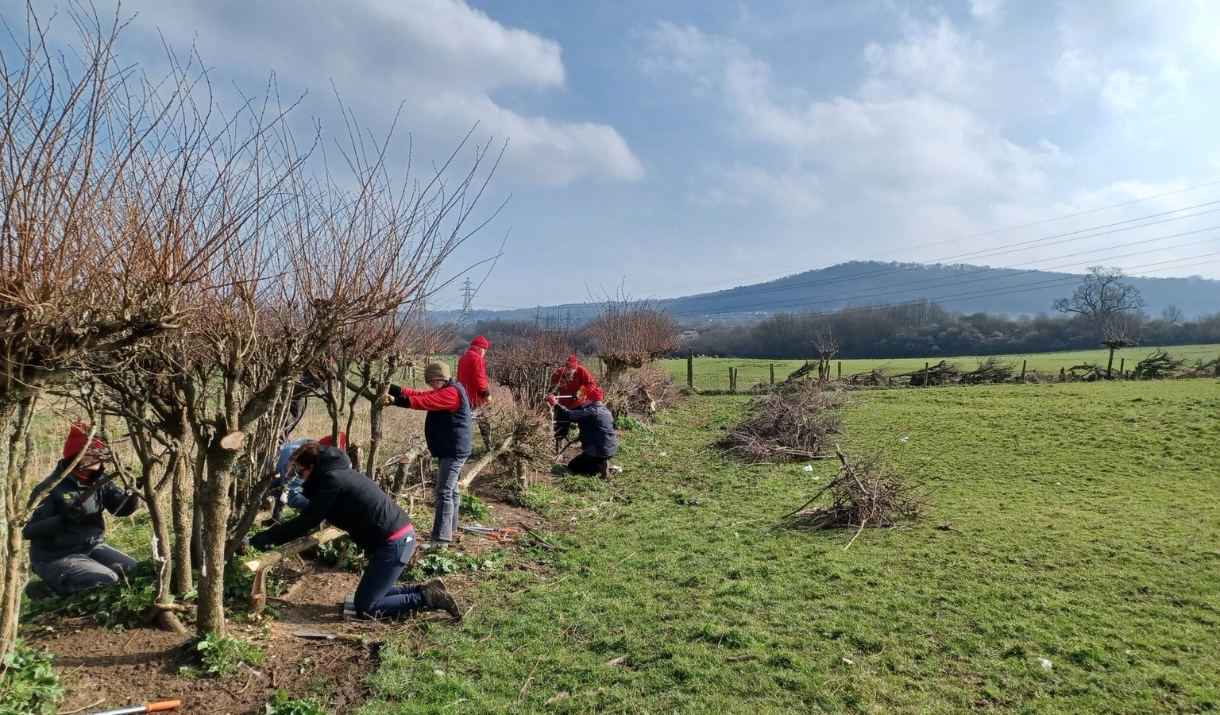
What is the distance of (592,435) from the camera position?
31.4ft

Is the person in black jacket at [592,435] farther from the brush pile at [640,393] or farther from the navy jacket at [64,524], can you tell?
the navy jacket at [64,524]

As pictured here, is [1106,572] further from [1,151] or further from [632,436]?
[632,436]

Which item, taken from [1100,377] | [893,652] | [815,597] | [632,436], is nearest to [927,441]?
[632,436]

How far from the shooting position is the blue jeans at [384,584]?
175 inches

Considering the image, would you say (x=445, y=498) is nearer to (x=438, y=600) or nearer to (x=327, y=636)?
(x=438, y=600)

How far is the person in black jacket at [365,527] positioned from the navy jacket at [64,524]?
4.70ft

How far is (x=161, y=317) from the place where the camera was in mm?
2604

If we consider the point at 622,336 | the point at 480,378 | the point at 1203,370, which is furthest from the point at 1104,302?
the point at 480,378

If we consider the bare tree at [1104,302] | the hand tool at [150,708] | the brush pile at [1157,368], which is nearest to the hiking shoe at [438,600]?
the hand tool at [150,708]

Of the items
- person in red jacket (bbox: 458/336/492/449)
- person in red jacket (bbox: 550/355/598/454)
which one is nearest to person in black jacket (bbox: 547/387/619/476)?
person in red jacket (bbox: 550/355/598/454)

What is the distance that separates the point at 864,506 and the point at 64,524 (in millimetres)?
7237

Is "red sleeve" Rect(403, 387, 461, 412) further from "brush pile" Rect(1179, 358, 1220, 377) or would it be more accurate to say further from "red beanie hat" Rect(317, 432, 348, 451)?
"brush pile" Rect(1179, 358, 1220, 377)

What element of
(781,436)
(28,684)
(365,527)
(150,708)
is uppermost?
(365,527)

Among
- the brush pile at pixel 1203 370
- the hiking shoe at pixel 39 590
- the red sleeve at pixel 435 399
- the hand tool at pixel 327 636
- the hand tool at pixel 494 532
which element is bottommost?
the hand tool at pixel 494 532
